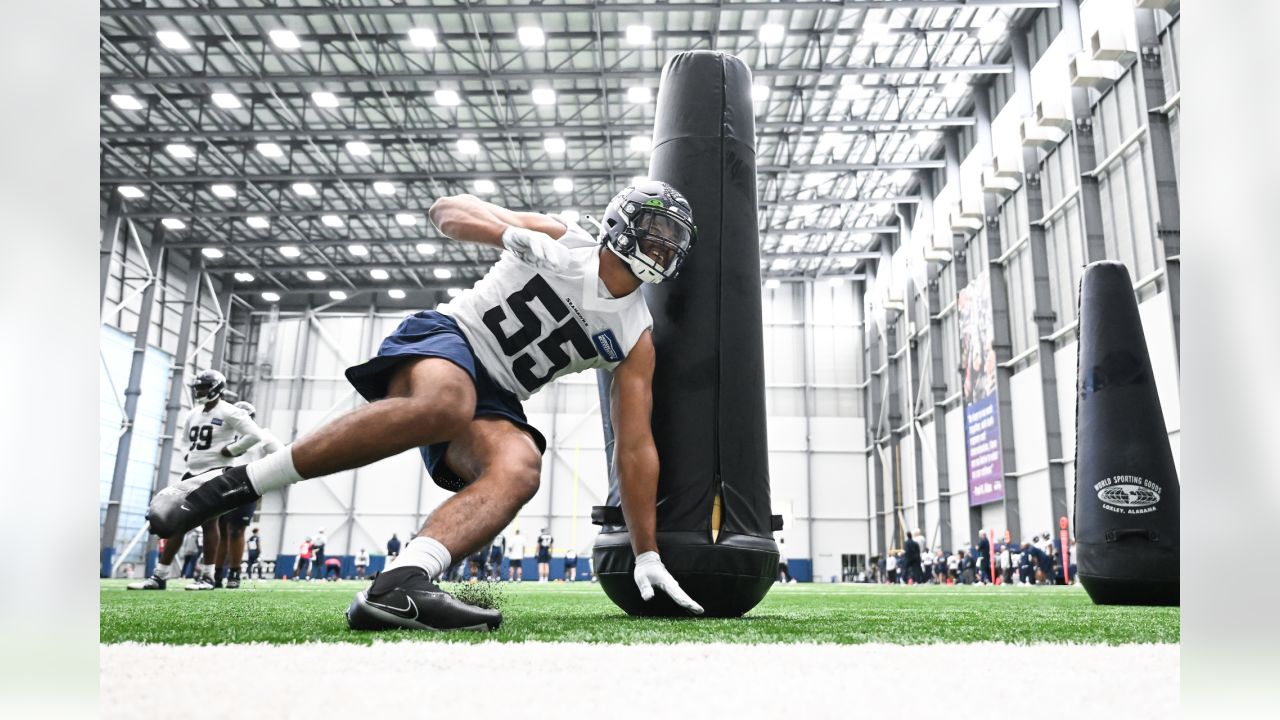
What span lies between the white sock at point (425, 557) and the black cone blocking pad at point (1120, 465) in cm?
364

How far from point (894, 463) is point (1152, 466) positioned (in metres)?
26.2

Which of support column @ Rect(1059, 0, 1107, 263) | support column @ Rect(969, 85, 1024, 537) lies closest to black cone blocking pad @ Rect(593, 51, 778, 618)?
support column @ Rect(1059, 0, 1107, 263)

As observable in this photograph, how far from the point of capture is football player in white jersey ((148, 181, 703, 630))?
2.43 metres

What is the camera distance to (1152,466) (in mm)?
4402

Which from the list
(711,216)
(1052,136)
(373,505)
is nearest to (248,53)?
(373,505)

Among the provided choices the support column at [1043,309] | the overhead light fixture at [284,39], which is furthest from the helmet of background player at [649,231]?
the overhead light fixture at [284,39]

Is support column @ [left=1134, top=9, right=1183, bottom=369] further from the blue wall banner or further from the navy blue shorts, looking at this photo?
the navy blue shorts

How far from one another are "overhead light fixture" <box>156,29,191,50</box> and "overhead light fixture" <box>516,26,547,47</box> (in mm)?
7874

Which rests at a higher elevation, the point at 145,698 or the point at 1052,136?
the point at 1052,136

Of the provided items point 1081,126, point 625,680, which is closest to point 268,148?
point 1081,126

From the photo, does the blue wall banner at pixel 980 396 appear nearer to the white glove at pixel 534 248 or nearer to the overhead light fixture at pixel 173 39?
the white glove at pixel 534 248

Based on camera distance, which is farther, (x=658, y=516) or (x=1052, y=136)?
(x=1052, y=136)
